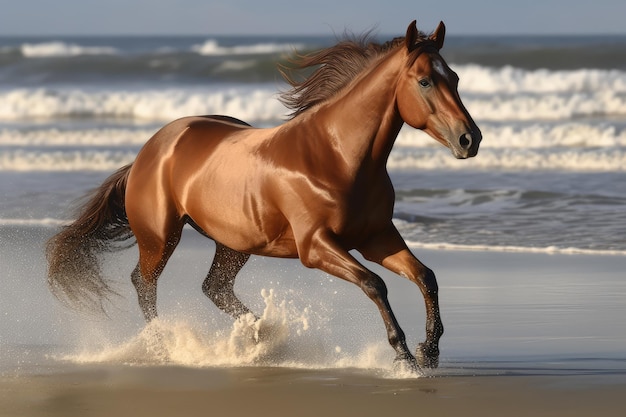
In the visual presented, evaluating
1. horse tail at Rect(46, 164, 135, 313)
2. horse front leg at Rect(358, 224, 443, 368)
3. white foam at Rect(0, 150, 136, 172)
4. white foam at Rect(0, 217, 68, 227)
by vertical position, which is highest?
horse front leg at Rect(358, 224, 443, 368)

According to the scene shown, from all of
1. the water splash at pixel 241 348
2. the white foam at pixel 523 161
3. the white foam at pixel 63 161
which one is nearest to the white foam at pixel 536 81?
the white foam at pixel 523 161

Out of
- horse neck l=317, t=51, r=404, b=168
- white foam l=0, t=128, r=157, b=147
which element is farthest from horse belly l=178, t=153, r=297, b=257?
white foam l=0, t=128, r=157, b=147

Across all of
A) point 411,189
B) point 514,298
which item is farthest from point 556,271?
point 411,189

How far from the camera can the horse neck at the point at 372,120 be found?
216 inches

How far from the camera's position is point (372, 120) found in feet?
18.2

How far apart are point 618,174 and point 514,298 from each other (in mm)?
7677

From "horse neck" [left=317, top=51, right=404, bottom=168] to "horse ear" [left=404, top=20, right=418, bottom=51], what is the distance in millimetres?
104

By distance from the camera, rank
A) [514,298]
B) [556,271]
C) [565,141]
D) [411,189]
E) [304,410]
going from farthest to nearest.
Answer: [565,141] < [411,189] < [556,271] < [514,298] < [304,410]

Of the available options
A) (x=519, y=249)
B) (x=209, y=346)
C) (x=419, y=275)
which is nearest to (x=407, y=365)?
(x=419, y=275)

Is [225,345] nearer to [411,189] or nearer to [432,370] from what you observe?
[432,370]

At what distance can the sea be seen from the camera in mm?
6445

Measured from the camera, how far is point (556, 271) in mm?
8453

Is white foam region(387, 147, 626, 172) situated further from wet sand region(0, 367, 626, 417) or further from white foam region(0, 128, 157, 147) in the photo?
wet sand region(0, 367, 626, 417)

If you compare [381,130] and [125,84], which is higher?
[381,130]
